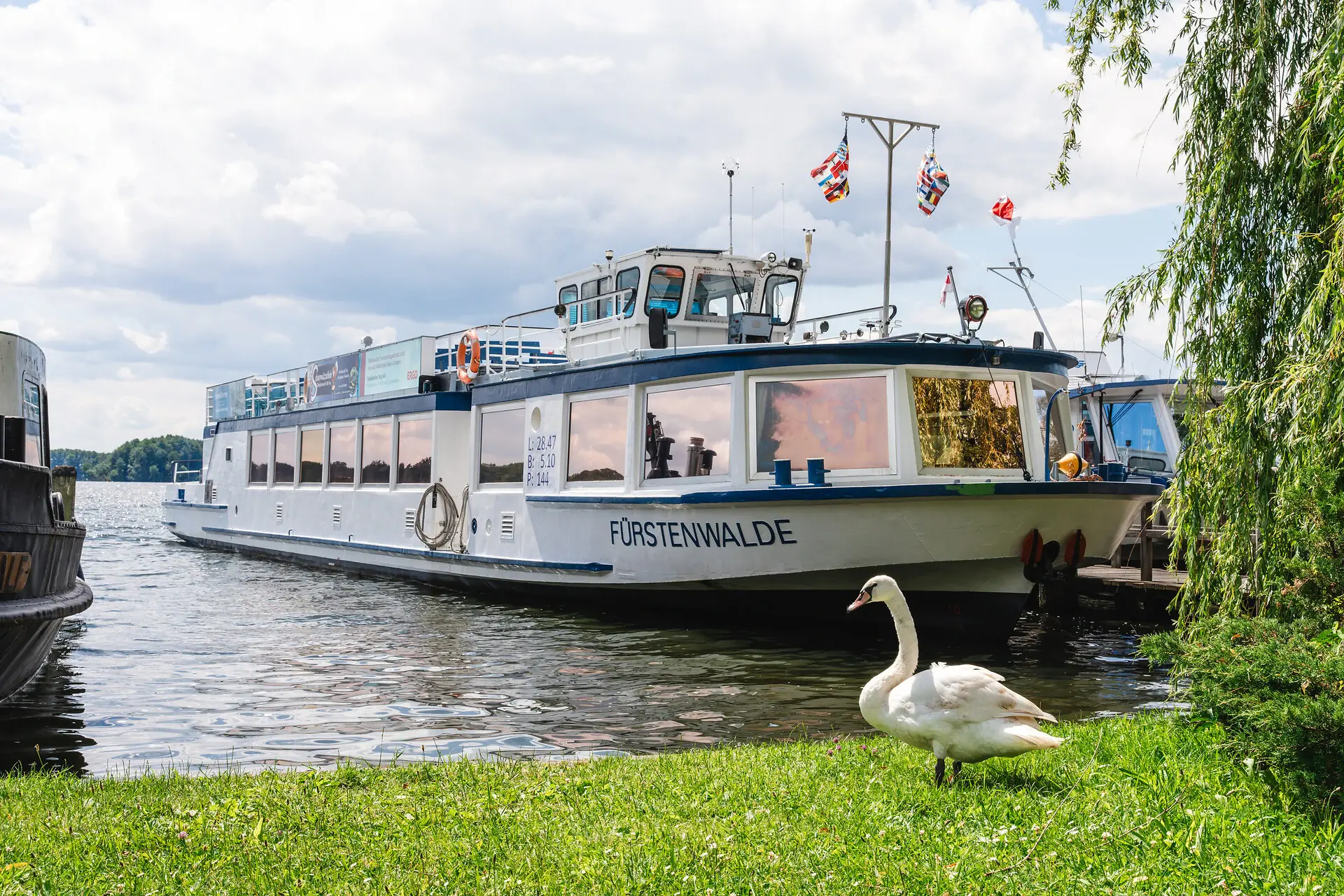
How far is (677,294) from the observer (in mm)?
17047

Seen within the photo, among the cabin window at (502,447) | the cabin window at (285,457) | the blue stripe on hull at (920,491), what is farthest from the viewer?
the cabin window at (285,457)

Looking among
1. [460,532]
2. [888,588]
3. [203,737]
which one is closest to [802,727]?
[888,588]

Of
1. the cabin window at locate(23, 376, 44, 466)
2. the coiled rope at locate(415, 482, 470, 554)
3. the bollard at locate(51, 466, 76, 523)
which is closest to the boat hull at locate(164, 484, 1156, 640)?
the coiled rope at locate(415, 482, 470, 554)

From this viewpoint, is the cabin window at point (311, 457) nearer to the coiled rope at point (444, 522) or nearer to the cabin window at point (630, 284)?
the coiled rope at point (444, 522)

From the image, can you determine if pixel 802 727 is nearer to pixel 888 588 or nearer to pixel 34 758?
pixel 888 588

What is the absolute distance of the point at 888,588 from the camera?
6.42 m

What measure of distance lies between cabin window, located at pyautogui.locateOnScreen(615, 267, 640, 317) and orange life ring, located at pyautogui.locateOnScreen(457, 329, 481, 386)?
3.17 m

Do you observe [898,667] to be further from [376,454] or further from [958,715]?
[376,454]

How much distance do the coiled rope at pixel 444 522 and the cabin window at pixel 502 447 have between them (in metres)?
0.76

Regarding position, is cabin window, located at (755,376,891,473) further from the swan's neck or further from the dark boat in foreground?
the dark boat in foreground

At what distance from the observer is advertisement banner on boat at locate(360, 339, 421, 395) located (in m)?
21.3

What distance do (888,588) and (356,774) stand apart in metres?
3.06

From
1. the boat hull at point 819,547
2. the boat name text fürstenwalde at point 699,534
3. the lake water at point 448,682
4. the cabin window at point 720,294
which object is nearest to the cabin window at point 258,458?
the lake water at point 448,682

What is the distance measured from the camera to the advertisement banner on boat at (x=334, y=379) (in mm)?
23469
